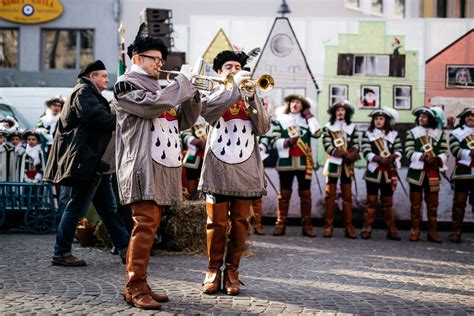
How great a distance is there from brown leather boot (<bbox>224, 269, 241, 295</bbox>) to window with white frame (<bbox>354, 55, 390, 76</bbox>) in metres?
6.19

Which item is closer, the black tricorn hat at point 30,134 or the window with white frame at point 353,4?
the black tricorn hat at point 30,134

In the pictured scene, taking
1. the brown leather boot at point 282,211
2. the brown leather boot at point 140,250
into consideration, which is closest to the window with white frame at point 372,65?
the brown leather boot at point 282,211

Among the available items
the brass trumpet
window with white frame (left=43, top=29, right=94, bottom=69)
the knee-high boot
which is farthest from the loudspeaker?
window with white frame (left=43, top=29, right=94, bottom=69)

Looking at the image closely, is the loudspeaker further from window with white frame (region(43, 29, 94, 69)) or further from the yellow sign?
the yellow sign

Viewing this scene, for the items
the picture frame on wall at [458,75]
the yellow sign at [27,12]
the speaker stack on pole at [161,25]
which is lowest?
the picture frame on wall at [458,75]

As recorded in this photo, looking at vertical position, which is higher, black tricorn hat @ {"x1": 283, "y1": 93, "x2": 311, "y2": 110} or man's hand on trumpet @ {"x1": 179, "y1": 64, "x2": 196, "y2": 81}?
black tricorn hat @ {"x1": 283, "y1": 93, "x2": 311, "y2": 110}

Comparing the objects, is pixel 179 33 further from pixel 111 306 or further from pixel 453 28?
pixel 111 306

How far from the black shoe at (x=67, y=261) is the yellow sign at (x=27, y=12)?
45.1ft

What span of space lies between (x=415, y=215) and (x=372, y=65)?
252 cm

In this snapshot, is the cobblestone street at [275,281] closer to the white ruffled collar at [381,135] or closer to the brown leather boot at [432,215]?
the brown leather boot at [432,215]

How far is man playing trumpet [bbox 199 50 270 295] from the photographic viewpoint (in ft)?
17.5

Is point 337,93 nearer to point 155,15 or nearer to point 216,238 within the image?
point 155,15

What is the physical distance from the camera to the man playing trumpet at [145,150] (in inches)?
186

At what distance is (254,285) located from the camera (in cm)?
568
